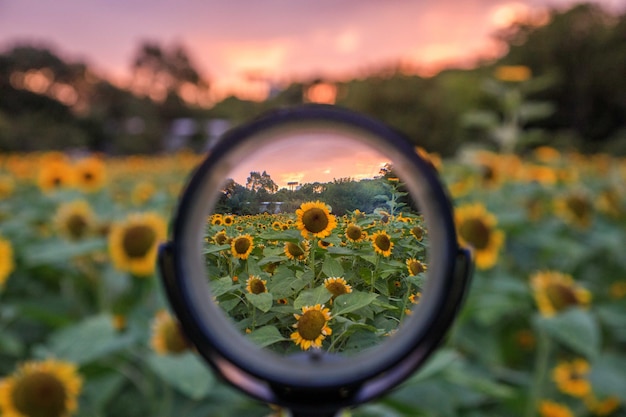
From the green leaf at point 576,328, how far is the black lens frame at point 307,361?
90cm

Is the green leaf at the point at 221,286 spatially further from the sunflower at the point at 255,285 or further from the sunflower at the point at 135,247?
the sunflower at the point at 135,247

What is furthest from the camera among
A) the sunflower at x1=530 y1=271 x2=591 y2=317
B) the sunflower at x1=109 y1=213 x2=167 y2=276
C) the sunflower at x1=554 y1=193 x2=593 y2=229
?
the sunflower at x1=554 y1=193 x2=593 y2=229

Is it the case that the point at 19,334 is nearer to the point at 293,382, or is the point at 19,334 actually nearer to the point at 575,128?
the point at 293,382

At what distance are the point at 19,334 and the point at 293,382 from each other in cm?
153

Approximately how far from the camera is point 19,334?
5.29ft

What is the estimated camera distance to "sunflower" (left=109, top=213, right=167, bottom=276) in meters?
1.41

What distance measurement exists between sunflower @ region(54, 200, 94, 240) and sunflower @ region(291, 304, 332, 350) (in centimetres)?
139

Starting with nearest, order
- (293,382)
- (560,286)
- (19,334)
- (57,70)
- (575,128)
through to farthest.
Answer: (293,382) < (560,286) < (19,334) < (575,128) < (57,70)

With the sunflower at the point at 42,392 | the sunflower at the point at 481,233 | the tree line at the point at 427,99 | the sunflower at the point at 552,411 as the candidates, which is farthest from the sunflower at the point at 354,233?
the tree line at the point at 427,99

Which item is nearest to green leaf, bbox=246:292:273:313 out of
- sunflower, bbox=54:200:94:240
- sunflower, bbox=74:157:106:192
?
sunflower, bbox=54:200:94:240

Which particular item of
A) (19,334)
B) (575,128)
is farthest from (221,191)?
(575,128)

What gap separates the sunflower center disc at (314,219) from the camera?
37 cm

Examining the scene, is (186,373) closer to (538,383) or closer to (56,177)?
(538,383)

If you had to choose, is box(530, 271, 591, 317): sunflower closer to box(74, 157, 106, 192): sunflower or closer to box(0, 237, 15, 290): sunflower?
box(0, 237, 15, 290): sunflower
